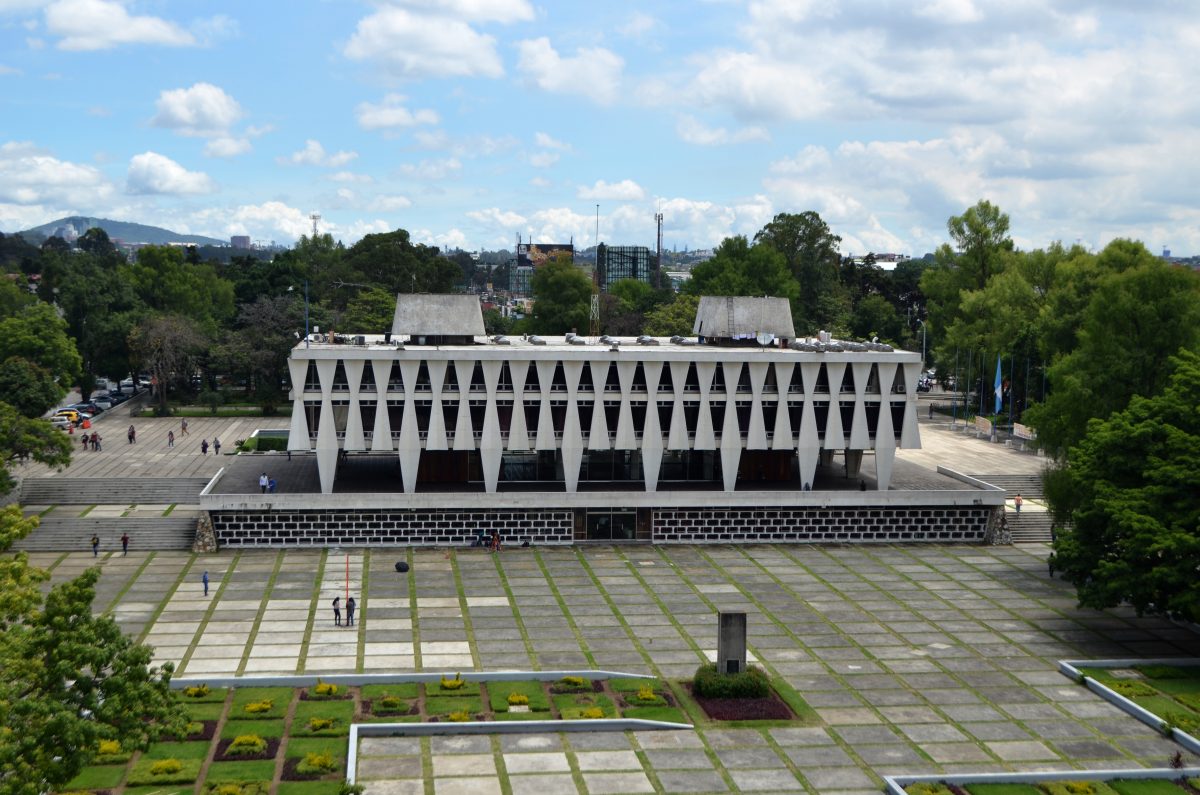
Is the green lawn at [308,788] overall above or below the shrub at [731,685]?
below

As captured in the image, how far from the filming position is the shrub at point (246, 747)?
41.2 m

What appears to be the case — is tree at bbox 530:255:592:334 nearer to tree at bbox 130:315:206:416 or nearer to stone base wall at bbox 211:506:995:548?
tree at bbox 130:315:206:416

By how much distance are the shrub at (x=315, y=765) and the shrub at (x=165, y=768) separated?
3.87 m

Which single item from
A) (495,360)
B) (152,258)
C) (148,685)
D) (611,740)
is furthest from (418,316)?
(152,258)

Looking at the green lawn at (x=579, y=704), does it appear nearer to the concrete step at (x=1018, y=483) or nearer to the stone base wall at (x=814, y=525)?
the stone base wall at (x=814, y=525)

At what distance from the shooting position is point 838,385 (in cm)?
7575

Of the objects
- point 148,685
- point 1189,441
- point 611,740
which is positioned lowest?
point 611,740

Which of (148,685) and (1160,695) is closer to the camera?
(148,685)

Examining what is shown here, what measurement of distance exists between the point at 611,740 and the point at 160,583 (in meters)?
30.4

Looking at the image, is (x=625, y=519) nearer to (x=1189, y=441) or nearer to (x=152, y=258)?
(x=1189, y=441)

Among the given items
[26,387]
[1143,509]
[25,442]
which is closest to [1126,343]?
[1143,509]

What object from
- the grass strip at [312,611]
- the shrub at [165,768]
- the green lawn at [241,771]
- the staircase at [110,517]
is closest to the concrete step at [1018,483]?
the grass strip at [312,611]

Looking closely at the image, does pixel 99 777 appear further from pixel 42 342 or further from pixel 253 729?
pixel 42 342

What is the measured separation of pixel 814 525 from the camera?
74.8 meters
